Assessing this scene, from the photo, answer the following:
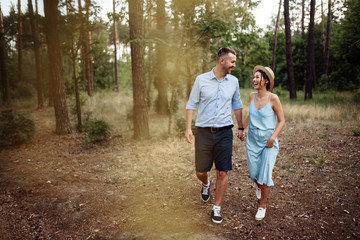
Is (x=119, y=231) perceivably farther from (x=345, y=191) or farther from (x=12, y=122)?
(x=12, y=122)

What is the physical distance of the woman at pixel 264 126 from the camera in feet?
10.7

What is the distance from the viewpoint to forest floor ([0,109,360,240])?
129 inches

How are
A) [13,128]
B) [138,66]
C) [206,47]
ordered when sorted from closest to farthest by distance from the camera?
[13,128] < [138,66] < [206,47]

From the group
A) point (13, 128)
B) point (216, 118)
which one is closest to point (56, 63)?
point (13, 128)

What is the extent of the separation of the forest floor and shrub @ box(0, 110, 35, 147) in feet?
1.09

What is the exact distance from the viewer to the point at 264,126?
3301mm

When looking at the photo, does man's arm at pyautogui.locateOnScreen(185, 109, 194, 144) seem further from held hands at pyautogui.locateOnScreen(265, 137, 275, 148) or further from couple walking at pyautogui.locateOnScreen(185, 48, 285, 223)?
held hands at pyautogui.locateOnScreen(265, 137, 275, 148)

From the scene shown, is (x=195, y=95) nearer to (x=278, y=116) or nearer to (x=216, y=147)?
(x=216, y=147)

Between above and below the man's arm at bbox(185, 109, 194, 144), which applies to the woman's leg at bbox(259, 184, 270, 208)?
below

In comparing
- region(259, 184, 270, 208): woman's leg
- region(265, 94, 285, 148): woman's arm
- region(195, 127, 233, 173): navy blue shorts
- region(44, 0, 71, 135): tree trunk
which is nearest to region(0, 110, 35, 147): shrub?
region(44, 0, 71, 135): tree trunk

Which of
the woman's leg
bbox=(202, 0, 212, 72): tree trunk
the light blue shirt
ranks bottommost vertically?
the woman's leg

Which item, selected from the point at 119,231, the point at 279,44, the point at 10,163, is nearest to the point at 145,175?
the point at 119,231

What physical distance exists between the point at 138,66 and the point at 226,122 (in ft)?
16.9

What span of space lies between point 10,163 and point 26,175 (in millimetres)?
1312
